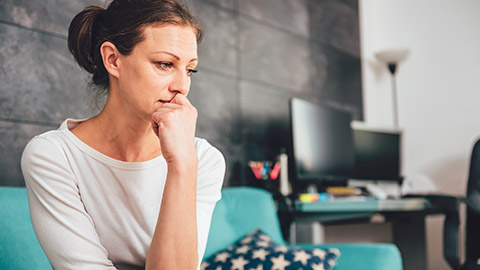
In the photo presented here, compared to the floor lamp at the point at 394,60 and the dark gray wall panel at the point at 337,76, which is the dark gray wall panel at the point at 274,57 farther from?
the floor lamp at the point at 394,60

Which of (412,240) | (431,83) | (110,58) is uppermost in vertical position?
(431,83)

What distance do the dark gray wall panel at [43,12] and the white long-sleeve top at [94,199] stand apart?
0.66 metres

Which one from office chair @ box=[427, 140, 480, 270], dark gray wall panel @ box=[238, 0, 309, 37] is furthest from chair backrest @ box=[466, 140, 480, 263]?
dark gray wall panel @ box=[238, 0, 309, 37]

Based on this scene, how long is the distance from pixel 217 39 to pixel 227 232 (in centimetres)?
107

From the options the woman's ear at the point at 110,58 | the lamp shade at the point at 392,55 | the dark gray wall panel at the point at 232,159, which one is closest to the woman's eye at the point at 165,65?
the woman's ear at the point at 110,58

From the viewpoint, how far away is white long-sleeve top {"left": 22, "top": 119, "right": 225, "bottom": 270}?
35.3 inches

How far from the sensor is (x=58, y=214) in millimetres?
901

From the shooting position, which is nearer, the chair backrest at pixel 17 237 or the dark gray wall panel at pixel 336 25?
the chair backrest at pixel 17 237

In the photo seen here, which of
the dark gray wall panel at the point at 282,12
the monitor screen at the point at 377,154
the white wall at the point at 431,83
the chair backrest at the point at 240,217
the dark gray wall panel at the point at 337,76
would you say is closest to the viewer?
the chair backrest at the point at 240,217

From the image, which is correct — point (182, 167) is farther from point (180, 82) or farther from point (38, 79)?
point (38, 79)

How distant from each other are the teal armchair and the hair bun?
0.91m

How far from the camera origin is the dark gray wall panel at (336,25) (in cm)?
324

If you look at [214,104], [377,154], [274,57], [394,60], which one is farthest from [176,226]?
[394,60]

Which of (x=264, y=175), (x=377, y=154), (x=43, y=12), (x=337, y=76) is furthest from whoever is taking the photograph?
(x=337, y=76)
